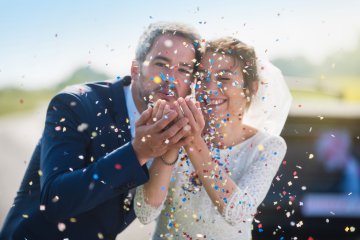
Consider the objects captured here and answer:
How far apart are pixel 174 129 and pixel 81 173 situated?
A: 1.85 ft

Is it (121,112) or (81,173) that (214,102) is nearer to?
(121,112)

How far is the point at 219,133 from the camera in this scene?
4148mm

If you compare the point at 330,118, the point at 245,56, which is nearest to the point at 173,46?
the point at 245,56

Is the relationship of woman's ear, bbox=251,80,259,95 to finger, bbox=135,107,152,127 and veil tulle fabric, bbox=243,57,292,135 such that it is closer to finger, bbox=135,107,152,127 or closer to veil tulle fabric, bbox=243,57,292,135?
veil tulle fabric, bbox=243,57,292,135

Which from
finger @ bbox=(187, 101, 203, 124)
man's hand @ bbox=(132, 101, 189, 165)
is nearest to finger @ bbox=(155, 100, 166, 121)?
man's hand @ bbox=(132, 101, 189, 165)

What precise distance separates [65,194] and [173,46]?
118cm

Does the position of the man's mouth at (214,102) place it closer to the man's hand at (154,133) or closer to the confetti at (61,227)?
the man's hand at (154,133)

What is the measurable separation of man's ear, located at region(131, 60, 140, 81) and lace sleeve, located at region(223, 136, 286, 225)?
36.3 inches

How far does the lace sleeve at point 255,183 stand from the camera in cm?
364

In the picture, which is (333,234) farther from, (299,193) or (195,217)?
(195,217)

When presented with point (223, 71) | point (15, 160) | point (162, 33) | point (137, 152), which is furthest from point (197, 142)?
point (15, 160)

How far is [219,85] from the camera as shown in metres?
3.83

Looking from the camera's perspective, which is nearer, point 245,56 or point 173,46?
point 173,46

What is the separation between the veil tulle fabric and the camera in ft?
14.2
